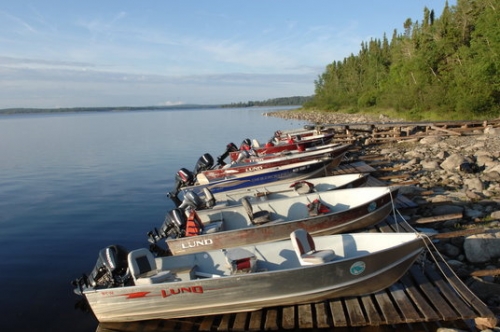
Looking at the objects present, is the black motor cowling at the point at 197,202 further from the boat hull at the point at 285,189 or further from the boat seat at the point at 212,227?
the boat seat at the point at 212,227

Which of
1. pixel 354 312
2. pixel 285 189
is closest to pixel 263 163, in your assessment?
pixel 285 189

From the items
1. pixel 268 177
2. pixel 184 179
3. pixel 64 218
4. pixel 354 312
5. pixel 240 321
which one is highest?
pixel 184 179

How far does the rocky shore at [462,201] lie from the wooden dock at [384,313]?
57 cm

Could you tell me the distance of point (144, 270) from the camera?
7590 millimetres

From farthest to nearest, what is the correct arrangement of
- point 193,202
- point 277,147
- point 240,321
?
point 277,147 → point 193,202 → point 240,321

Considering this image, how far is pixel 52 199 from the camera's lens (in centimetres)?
1959

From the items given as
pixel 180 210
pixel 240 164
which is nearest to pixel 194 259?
pixel 180 210

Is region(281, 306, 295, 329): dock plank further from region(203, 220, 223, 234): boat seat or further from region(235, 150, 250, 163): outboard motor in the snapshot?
region(235, 150, 250, 163): outboard motor

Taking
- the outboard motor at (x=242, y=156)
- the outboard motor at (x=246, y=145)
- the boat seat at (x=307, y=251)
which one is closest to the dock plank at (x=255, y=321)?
the boat seat at (x=307, y=251)

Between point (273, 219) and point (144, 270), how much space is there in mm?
4443

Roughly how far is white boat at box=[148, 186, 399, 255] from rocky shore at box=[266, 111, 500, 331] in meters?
1.39

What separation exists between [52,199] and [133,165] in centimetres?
905

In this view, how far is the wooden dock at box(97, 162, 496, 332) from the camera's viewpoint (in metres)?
6.38

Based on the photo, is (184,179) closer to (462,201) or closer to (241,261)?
(241,261)
